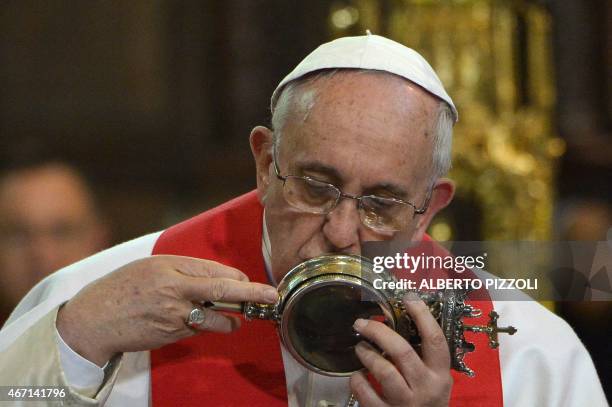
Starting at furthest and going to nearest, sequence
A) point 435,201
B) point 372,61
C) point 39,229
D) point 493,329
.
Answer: point 39,229 < point 435,201 < point 372,61 < point 493,329

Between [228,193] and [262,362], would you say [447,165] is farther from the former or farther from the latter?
[228,193]

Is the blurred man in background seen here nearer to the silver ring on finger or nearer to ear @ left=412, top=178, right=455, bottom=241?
the silver ring on finger

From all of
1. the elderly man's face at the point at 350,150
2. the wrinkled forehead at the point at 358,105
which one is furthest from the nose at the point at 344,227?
the wrinkled forehead at the point at 358,105

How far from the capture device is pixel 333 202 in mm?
1688

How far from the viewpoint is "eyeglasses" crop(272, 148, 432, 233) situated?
1688 mm

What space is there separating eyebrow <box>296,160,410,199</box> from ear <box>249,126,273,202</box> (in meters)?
0.13

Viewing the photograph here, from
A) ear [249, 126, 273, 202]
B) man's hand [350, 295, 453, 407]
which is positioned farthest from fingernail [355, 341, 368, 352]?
ear [249, 126, 273, 202]

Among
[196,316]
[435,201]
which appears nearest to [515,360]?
[435,201]

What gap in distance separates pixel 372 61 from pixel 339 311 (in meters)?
0.48

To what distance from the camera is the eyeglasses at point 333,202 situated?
1.69 m

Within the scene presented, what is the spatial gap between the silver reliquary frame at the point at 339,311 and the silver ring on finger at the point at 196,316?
0.10ft

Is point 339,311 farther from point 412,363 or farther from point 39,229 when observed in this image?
point 39,229

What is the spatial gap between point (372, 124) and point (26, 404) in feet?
2.57

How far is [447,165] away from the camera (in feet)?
6.10
